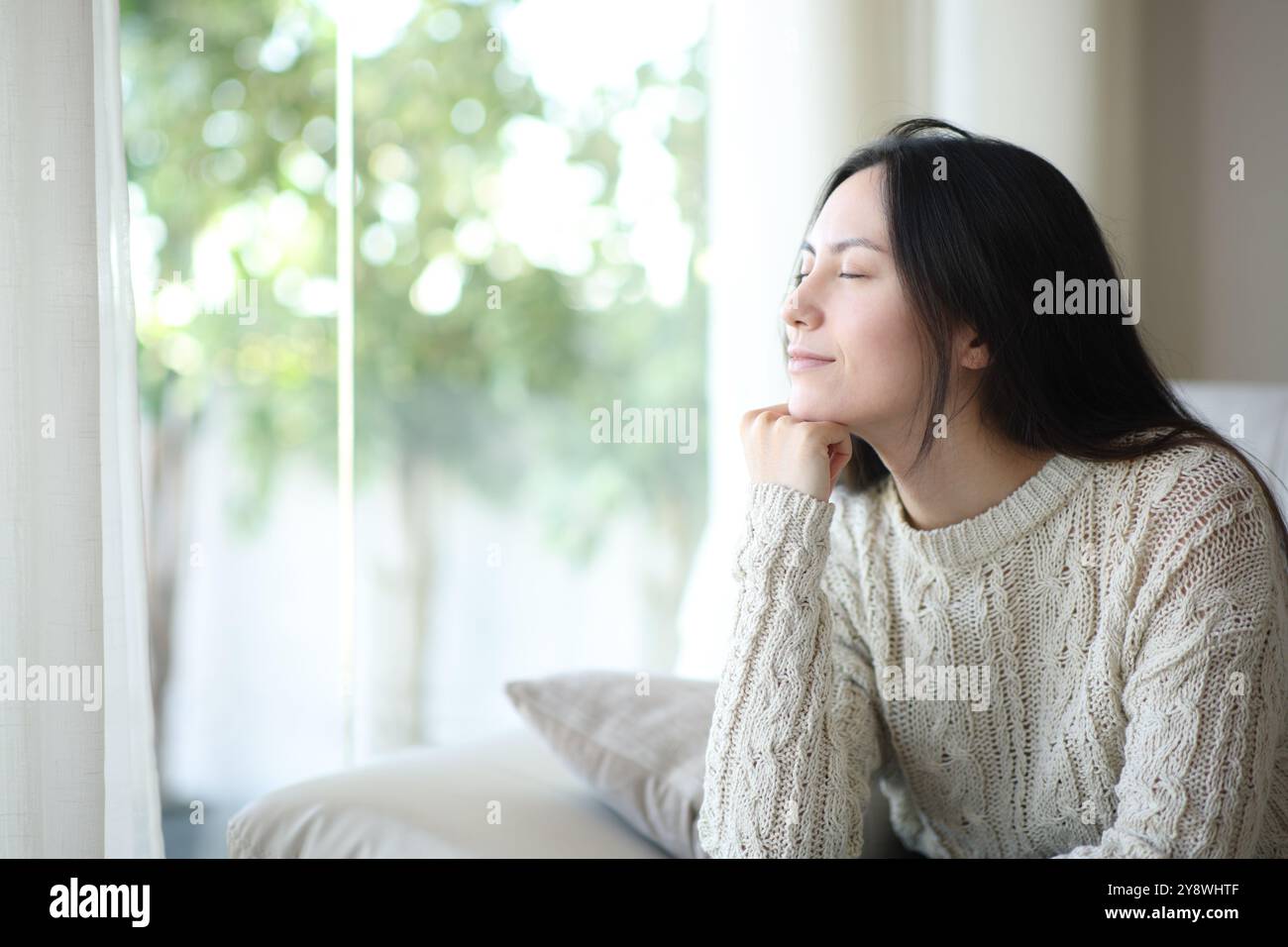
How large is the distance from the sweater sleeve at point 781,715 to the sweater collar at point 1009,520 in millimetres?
121

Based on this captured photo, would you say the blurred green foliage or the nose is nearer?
the nose

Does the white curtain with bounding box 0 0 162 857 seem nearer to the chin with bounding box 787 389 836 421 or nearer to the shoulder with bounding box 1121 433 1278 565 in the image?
the chin with bounding box 787 389 836 421

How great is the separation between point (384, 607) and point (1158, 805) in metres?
2.74

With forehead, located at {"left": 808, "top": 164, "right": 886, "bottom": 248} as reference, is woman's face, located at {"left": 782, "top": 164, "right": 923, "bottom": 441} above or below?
below

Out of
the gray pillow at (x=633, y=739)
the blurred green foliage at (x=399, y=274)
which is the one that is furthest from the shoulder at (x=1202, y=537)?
the blurred green foliage at (x=399, y=274)

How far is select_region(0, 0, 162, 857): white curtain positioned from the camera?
3.22ft

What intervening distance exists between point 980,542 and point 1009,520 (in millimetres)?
35

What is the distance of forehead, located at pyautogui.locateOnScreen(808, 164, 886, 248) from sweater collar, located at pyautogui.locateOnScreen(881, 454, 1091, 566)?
0.94ft

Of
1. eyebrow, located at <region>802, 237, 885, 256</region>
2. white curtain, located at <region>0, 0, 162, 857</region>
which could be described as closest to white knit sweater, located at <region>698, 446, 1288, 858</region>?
eyebrow, located at <region>802, 237, 885, 256</region>

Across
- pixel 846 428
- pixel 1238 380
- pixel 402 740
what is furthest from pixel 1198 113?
pixel 402 740

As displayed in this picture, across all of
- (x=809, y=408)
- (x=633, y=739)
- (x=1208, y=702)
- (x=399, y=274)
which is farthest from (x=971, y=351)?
(x=399, y=274)

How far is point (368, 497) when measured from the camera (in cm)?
336

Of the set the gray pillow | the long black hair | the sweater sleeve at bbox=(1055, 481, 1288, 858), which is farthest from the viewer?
the gray pillow
